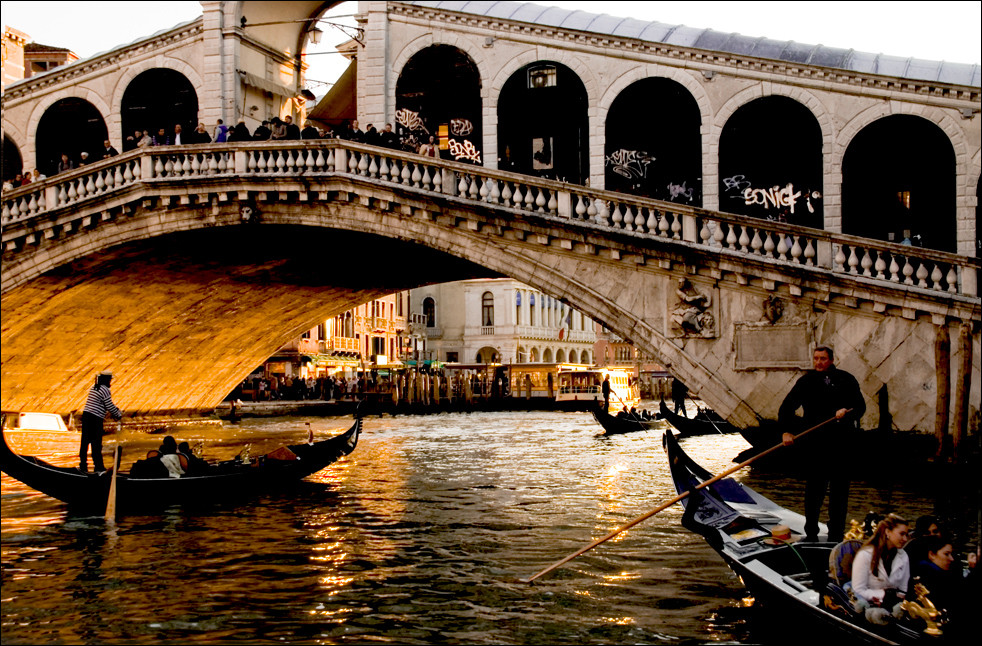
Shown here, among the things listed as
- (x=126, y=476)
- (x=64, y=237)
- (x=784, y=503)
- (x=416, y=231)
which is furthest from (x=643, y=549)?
(x=64, y=237)

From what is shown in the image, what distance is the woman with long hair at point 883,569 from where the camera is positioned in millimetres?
4934

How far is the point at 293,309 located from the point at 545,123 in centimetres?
915

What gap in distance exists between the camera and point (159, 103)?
59.1ft

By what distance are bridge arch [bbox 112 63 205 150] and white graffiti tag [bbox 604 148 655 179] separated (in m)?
6.76

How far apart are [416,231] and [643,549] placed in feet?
23.2

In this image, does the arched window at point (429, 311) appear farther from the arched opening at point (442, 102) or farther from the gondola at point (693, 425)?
the arched opening at point (442, 102)

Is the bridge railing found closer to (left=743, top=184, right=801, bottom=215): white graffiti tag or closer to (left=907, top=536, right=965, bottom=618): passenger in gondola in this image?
(left=743, top=184, right=801, bottom=215): white graffiti tag

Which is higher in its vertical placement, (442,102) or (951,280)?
(442,102)

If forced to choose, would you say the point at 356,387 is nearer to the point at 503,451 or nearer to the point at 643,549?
the point at 503,451

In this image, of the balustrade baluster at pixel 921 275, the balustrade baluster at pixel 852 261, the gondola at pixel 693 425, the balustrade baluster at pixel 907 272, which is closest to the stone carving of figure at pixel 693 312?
the balustrade baluster at pixel 852 261

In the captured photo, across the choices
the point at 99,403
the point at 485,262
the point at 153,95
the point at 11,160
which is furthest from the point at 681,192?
the point at 11,160

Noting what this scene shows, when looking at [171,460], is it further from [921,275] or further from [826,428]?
[921,275]

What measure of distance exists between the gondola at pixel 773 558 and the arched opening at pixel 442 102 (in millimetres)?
9483

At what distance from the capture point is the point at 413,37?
16.2 m
